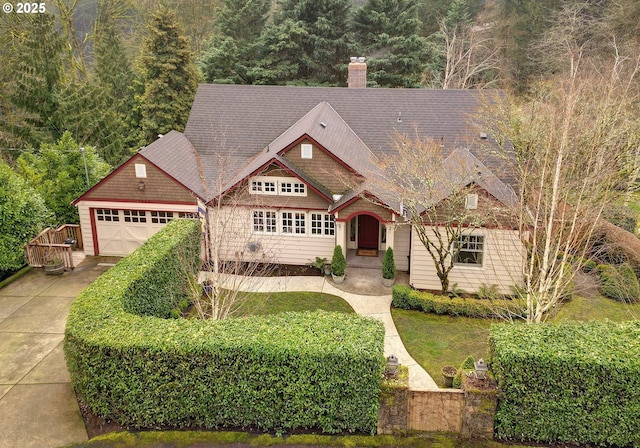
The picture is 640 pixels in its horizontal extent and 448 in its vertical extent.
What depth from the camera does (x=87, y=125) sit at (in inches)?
1212

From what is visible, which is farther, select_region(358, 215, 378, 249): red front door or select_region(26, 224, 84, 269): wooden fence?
select_region(358, 215, 378, 249): red front door

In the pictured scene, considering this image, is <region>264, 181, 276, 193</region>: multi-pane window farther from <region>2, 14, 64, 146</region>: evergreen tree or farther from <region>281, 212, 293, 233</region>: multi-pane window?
<region>2, 14, 64, 146</region>: evergreen tree

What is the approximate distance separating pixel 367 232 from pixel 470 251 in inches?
186

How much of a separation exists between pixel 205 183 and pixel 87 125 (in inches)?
591

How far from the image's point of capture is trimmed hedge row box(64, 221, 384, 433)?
392 inches

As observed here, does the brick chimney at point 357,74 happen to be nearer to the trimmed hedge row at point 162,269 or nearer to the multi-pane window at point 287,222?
the multi-pane window at point 287,222

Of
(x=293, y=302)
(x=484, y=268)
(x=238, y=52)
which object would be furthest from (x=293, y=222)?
(x=238, y=52)

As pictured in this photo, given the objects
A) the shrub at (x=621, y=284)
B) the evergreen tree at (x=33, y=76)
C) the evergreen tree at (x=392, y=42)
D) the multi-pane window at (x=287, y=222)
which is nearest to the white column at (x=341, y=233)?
the multi-pane window at (x=287, y=222)

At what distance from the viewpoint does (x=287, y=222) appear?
19516 millimetres

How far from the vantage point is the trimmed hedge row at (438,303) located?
52.4 feet

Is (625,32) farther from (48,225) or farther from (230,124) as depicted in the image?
(48,225)

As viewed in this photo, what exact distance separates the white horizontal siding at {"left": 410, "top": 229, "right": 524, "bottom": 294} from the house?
4 centimetres

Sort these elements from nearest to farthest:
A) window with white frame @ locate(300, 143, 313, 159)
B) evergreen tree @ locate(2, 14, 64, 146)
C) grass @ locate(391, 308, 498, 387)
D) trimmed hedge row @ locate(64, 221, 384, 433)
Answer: trimmed hedge row @ locate(64, 221, 384, 433)
grass @ locate(391, 308, 498, 387)
window with white frame @ locate(300, 143, 313, 159)
evergreen tree @ locate(2, 14, 64, 146)

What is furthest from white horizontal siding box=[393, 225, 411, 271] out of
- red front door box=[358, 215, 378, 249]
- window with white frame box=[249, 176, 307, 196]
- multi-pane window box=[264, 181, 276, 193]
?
multi-pane window box=[264, 181, 276, 193]
